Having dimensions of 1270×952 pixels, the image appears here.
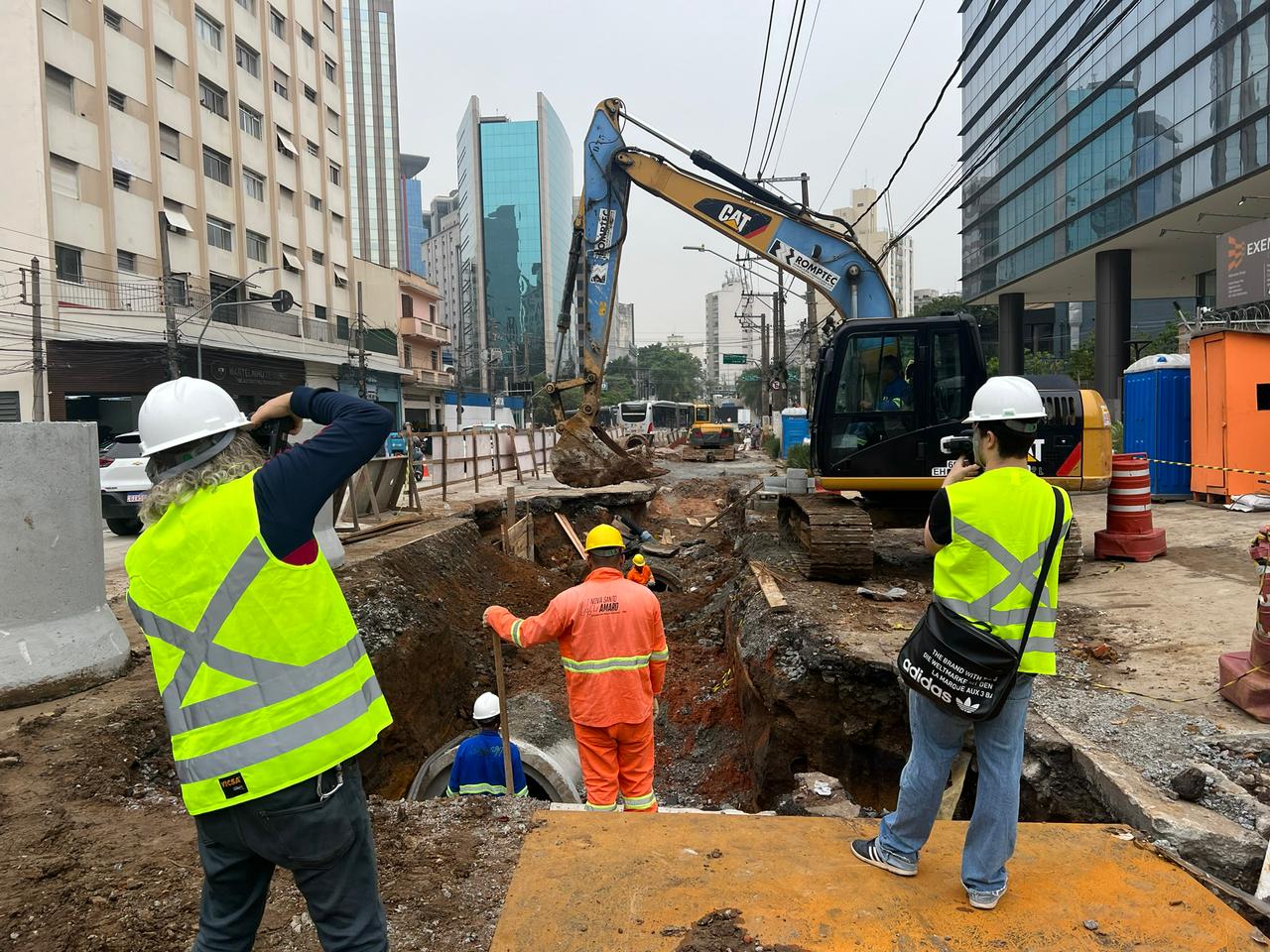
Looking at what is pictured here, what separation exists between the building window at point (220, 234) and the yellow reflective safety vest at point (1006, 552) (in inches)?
1340

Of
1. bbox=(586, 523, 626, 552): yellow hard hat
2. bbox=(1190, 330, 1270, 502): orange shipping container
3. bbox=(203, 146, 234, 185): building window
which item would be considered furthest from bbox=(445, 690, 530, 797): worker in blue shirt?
bbox=(203, 146, 234, 185): building window

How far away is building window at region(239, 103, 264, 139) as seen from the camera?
109ft

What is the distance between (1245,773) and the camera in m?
3.89

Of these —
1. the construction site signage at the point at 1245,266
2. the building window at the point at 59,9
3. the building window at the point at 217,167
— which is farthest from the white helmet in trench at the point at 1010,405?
the building window at the point at 217,167

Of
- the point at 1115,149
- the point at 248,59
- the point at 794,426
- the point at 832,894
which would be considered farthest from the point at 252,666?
the point at 248,59

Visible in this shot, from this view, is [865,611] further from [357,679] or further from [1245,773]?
[357,679]

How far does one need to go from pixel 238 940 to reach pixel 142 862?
1485 mm

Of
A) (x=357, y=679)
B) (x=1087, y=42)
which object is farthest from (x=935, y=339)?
(x=1087, y=42)

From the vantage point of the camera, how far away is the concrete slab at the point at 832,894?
266 centimetres

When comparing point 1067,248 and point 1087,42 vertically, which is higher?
point 1087,42

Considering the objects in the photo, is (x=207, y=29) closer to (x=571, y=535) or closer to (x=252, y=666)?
(x=571, y=535)

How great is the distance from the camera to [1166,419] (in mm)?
13453

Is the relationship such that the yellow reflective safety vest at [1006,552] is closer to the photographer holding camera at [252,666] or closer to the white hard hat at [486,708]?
the photographer holding camera at [252,666]

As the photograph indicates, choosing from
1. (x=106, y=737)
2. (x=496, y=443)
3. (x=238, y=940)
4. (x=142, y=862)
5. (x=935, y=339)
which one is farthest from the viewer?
(x=496, y=443)
